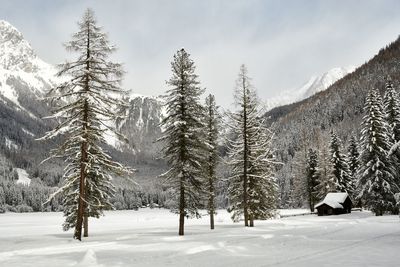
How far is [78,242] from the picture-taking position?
2411cm

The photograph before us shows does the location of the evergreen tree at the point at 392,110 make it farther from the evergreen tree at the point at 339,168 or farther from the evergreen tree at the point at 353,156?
the evergreen tree at the point at 353,156

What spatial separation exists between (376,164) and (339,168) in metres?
18.2

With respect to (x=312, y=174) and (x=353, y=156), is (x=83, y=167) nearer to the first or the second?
(x=312, y=174)

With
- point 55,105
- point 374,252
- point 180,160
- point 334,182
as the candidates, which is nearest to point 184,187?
point 180,160

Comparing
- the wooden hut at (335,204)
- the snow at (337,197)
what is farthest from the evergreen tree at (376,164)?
the snow at (337,197)

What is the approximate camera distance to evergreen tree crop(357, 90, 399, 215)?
2030 inches

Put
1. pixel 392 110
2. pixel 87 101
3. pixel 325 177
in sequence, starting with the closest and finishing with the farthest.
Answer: pixel 87 101, pixel 392 110, pixel 325 177

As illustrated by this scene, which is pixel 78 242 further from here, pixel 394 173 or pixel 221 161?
pixel 394 173

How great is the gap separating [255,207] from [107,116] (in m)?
22.0

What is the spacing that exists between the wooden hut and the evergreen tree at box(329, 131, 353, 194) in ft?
9.16

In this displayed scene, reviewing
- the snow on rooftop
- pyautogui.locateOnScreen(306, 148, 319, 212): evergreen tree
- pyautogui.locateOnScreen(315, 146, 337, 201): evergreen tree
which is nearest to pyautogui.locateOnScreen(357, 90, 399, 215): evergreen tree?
the snow on rooftop

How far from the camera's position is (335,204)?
2566 inches

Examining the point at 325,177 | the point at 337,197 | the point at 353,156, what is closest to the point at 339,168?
the point at 325,177

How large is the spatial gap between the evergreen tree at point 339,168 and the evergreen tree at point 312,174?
168 inches
